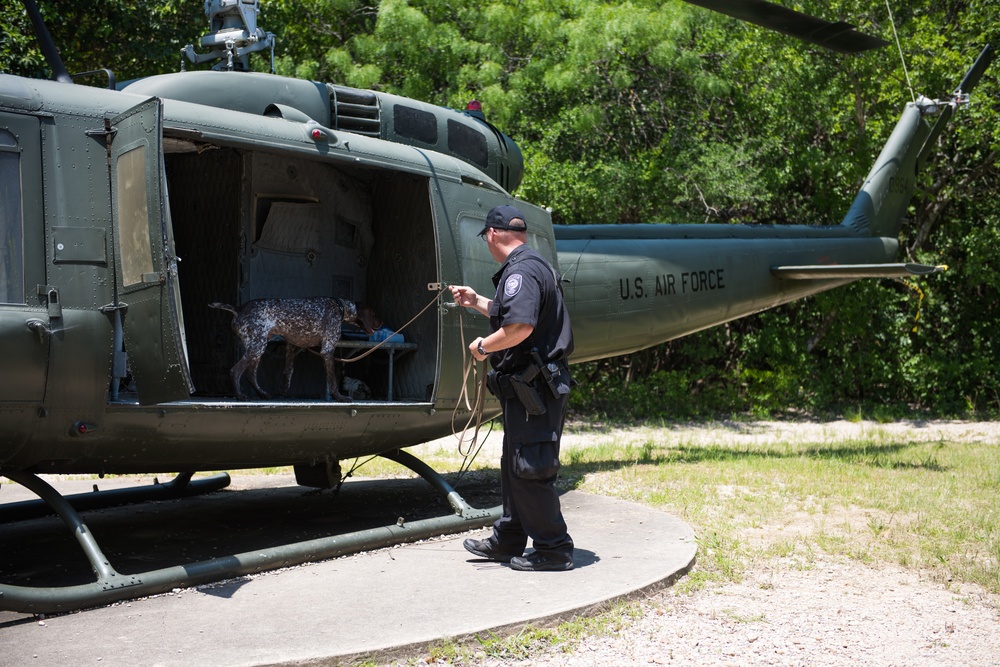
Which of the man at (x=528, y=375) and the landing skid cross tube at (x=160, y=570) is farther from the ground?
the man at (x=528, y=375)

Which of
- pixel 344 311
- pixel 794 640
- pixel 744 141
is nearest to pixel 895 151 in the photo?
pixel 744 141

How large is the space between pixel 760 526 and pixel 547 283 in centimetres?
238

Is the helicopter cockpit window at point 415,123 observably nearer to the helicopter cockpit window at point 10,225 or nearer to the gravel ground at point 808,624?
the helicopter cockpit window at point 10,225

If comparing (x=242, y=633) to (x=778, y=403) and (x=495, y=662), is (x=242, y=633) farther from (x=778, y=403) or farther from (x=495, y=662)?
(x=778, y=403)

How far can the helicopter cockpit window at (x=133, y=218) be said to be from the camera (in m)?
4.36

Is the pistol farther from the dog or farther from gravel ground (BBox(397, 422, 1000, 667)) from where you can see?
the dog

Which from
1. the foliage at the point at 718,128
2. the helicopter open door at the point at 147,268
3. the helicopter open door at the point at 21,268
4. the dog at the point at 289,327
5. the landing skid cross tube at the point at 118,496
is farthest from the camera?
the foliage at the point at 718,128

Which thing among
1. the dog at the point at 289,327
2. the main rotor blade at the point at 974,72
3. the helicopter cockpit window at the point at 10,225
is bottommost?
the dog at the point at 289,327

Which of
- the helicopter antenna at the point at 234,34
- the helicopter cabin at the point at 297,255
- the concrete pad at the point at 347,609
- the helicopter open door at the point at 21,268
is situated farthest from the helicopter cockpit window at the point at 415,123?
the concrete pad at the point at 347,609

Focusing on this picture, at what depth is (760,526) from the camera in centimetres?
605

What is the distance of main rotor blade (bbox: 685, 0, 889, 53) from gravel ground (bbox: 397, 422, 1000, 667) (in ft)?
11.9

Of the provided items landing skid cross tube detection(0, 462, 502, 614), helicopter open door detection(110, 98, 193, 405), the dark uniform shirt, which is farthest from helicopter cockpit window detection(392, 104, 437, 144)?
landing skid cross tube detection(0, 462, 502, 614)

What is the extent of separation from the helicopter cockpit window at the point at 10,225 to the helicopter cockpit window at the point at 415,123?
251 centimetres

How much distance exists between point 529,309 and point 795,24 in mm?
3614
